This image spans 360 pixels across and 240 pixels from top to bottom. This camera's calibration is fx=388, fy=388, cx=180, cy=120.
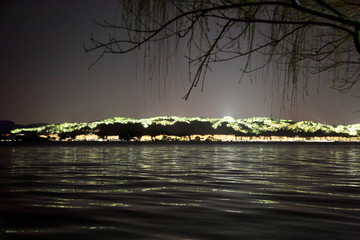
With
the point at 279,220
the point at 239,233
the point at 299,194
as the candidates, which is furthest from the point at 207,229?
the point at 299,194

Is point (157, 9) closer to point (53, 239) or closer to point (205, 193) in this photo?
point (53, 239)

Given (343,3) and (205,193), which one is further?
(205,193)

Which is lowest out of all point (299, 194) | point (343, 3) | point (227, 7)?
point (299, 194)

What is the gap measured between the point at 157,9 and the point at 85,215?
4.31 m

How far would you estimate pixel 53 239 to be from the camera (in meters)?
4.57

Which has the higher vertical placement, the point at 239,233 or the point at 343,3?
the point at 343,3

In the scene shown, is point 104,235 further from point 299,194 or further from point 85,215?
point 299,194

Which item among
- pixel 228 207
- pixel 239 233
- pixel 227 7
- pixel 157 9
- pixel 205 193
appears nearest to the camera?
pixel 227 7

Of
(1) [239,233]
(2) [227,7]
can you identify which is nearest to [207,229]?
(1) [239,233]

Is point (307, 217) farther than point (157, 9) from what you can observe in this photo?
Yes

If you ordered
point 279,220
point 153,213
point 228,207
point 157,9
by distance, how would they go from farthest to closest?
point 228,207
point 153,213
point 279,220
point 157,9

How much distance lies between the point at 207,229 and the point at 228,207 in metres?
2.04

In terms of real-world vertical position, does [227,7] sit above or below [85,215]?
above

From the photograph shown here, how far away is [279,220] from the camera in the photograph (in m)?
5.86
